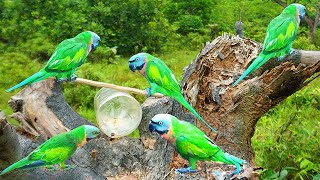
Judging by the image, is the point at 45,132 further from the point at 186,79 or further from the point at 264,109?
the point at 264,109

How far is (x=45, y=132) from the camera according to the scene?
296 centimetres

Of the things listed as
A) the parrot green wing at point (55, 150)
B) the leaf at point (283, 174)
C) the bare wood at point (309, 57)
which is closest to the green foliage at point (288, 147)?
the leaf at point (283, 174)

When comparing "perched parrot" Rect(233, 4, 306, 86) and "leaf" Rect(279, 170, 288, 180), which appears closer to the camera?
"perched parrot" Rect(233, 4, 306, 86)

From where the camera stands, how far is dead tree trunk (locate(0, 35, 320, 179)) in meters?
2.81

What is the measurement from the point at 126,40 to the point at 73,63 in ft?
17.0

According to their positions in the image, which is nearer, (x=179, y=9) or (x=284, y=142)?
(x=284, y=142)

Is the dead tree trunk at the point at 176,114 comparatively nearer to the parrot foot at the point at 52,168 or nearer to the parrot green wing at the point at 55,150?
the parrot foot at the point at 52,168

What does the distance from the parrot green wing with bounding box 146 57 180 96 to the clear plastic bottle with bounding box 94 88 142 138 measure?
30 cm

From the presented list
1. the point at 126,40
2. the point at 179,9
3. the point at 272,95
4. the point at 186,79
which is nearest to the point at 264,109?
the point at 272,95

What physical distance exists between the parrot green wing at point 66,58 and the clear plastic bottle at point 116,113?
0.28m

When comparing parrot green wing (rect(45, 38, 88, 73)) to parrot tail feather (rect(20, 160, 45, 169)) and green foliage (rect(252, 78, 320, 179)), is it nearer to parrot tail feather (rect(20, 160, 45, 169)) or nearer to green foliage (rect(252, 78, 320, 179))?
parrot tail feather (rect(20, 160, 45, 169))

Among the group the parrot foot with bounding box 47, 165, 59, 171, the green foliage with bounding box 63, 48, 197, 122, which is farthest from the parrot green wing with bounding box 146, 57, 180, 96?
the green foliage with bounding box 63, 48, 197, 122

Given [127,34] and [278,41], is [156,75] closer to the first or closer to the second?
[278,41]

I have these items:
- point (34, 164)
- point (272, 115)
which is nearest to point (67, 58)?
point (34, 164)
